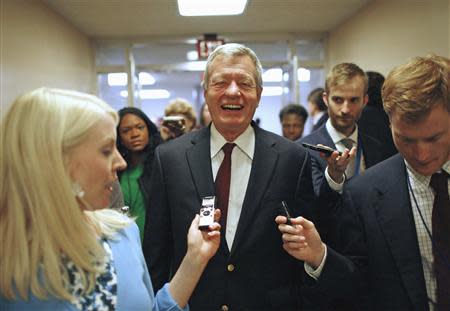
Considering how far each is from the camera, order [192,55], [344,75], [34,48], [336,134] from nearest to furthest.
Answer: [336,134], [344,75], [34,48], [192,55]

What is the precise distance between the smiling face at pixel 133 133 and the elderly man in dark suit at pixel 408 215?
168 cm

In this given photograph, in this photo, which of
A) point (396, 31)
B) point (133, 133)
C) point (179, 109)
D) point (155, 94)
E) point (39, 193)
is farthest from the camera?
point (155, 94)

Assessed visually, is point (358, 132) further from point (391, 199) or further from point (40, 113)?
point (40, 113)

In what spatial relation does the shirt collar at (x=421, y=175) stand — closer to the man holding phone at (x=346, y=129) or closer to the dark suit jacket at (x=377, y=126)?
the man holding phone at (x=346, y=129)

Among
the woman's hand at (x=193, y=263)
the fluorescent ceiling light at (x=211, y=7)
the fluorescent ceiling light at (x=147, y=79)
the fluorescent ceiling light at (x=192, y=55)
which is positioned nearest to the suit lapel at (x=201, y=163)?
the woman's hand at (x=193, y=263)

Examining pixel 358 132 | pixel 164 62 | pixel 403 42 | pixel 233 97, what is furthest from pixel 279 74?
pixel 233 97

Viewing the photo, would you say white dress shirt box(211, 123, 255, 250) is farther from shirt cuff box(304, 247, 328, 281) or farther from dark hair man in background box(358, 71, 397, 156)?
dark hair man in background box(358, 71, 397, 156)

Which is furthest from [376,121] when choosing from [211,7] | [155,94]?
[155,94]

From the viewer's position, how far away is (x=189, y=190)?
1.43m

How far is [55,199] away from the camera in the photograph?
0.92 metres

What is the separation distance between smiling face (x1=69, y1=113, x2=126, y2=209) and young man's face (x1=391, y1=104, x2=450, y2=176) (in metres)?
0.85

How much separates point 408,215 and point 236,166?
589 mm

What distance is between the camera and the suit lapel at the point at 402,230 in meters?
1.23

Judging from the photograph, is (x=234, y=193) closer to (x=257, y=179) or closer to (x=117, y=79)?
(x=257, y=179)
